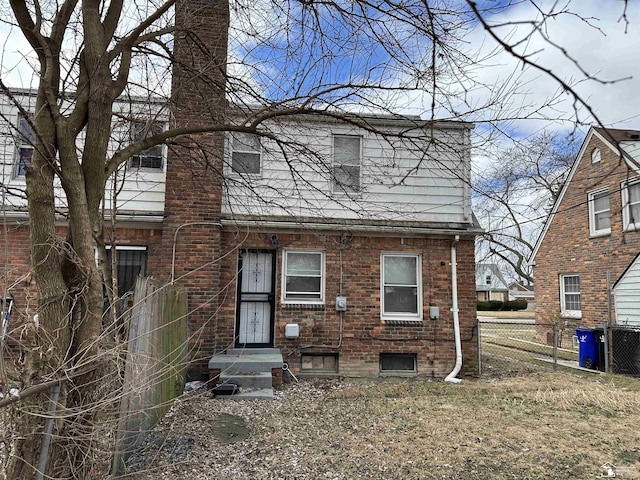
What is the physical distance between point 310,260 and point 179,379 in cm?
353

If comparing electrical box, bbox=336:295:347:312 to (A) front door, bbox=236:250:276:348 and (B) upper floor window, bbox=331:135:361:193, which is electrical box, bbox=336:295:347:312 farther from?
(B) upper floor window, bbox=331:135:361:193

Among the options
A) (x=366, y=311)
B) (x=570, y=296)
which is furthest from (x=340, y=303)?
(x=570, y=296)

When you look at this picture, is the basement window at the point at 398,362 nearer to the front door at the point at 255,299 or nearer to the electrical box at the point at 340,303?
the electrical box at the point at 340,303

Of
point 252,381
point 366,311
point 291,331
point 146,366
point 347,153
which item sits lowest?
point 252,381

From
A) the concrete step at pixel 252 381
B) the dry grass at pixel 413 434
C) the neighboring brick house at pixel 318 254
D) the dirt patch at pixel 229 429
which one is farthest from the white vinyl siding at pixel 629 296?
the dirt patch at pixel 229 429

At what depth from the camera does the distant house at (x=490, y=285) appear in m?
60.5

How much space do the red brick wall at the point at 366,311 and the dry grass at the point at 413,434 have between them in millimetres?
1006

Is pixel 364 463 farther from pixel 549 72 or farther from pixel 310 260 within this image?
pixel 310 260

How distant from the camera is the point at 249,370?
24.4 ft

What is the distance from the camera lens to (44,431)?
2594 millimetres

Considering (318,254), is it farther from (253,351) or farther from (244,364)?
(244,364)

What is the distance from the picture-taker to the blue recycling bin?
10293 mm

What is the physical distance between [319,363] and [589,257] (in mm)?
10520

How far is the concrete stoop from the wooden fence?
1.07m
